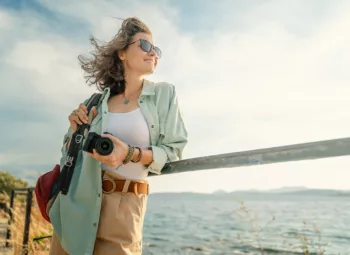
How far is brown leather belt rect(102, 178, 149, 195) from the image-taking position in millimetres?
1787

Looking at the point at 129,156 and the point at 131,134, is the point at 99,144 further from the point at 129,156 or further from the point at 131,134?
the point at 131,134

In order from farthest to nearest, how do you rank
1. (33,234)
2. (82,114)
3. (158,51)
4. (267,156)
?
(33,234) → (158,51) → (82,114) → (267,156)

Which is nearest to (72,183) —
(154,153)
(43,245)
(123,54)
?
(154,153)

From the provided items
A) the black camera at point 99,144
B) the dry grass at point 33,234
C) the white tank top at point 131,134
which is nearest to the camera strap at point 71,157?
the white tank top at point 131,134

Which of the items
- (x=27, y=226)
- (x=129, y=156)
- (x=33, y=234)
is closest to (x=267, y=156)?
(x=129, y=156)

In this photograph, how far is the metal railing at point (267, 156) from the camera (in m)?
1.12

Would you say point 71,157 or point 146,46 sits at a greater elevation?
point 146,46

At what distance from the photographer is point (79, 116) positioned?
203cm

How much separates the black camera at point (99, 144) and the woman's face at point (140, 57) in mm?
585

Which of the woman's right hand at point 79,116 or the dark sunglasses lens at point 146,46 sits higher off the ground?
the dark sunglasses lens at point 146,46

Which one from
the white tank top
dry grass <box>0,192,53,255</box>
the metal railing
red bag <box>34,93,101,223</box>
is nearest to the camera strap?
red bag <box>34,93,101,223</box>

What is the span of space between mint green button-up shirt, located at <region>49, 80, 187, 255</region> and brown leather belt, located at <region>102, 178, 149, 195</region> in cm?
3

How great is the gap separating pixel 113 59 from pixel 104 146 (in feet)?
2.58

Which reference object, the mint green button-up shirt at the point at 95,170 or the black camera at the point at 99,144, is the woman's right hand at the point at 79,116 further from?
the black camera at the point at 99,144
